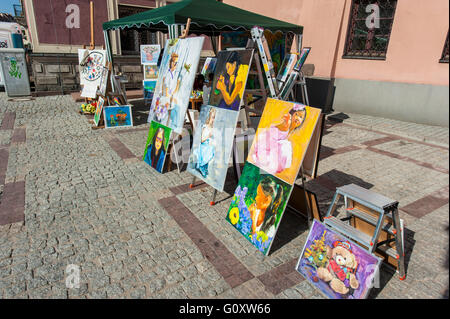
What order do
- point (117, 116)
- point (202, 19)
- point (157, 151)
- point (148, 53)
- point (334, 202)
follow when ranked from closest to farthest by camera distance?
point (334, 202) → point (157, 151) → point (202, 19) → point (117, 116) → point (148, 53)

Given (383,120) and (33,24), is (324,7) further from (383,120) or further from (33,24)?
(33,24)

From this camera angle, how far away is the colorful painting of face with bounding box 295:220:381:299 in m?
2.38

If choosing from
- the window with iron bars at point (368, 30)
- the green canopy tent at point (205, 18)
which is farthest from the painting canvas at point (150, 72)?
the window with iron bars at point (368, 30)

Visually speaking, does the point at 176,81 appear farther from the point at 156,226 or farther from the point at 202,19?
the point at 156,226

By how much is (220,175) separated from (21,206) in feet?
9.43

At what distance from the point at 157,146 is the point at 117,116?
335 cm

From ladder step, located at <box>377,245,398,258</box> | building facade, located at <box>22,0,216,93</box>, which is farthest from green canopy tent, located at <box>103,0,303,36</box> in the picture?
building facade, located at <box>22,0,216,93</box>

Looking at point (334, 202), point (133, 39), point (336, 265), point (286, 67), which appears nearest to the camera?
point (336, 265)

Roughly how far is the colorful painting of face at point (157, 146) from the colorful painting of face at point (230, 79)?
1380 mm

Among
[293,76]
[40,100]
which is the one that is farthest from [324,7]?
[40,100]

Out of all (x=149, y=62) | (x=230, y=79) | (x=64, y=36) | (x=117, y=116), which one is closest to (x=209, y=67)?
(x=117, y=116)

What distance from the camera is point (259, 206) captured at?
3240 mm

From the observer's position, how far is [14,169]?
16.9 ft

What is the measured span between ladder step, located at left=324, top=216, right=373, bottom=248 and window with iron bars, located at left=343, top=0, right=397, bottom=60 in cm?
822
